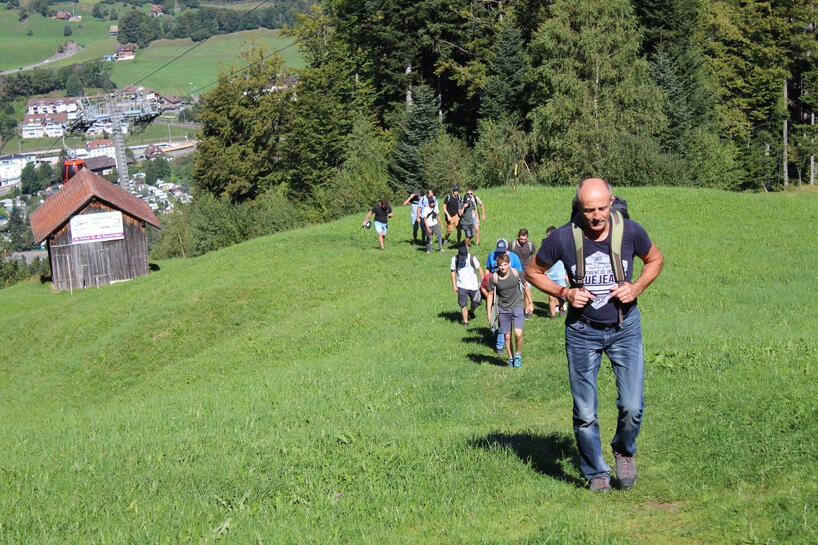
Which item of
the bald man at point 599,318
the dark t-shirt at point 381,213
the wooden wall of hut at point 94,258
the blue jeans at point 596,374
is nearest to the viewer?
the bald man at point 599,318

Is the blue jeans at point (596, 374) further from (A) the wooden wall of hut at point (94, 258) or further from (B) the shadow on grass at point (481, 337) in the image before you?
(A) the wooden wall of hut at point (94, 258)

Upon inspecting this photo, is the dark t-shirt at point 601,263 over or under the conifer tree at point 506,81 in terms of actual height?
under

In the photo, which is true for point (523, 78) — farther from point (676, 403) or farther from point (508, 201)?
point (676, 403)

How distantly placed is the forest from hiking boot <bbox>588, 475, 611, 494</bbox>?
37355mm

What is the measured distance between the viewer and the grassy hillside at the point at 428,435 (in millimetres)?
5930

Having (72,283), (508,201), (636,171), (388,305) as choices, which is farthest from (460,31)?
(388,305)

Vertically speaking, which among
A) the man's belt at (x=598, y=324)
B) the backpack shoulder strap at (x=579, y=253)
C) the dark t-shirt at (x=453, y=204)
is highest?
the backpack shoulder strap at (x=579, y=253)

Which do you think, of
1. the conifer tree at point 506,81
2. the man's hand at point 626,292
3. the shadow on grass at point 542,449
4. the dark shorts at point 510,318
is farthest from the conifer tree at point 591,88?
the man's hand at point 626,292

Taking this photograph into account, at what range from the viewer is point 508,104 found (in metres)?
56.6

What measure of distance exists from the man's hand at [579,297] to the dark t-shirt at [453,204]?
17926 mm

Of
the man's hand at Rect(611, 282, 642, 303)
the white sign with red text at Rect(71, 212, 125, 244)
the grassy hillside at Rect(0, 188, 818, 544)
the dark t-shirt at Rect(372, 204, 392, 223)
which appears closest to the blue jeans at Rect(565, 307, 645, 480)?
the man's hand at Rect(611, 282, 642, 303)

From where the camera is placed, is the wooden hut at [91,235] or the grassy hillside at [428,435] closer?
the grassy hillside at [428,435]

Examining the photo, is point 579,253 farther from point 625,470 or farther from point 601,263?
point 625,470

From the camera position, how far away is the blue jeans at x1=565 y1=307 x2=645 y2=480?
608 centimetres
